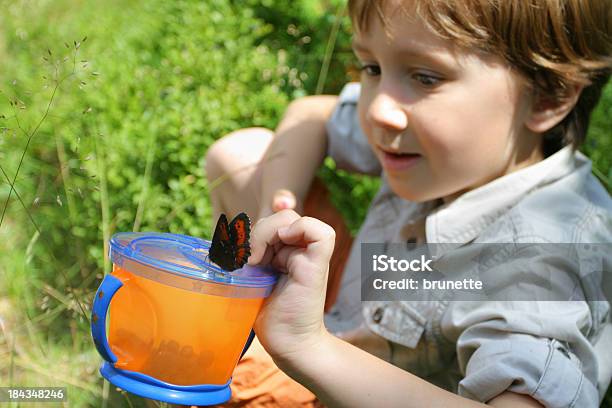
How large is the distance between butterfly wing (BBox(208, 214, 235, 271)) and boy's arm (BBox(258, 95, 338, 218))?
2.50 ft

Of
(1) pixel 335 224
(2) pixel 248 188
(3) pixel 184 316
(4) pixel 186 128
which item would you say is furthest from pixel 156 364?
(4) pixel 186 128

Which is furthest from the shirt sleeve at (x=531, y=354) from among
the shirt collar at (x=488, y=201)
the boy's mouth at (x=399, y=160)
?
the boy's mouth at (x=399, y=160)

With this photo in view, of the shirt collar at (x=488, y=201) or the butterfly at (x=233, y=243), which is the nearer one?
the butterfly at (x=233, y=243)

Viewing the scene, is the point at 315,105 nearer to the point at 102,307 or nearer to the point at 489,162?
the point at 489,162

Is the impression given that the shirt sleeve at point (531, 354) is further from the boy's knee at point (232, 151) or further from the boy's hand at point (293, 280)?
the boy's knee at point (232, 151)

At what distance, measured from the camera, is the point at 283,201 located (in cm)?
203

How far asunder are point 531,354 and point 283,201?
787 millimetres

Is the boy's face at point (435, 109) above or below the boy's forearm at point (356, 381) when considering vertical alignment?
above

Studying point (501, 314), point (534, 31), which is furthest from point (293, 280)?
point (534, 31)

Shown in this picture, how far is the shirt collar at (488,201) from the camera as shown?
1.83m

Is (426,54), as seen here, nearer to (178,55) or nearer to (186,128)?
(186,128)

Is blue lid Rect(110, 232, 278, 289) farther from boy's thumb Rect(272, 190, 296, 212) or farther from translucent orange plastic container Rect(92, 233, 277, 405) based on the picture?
boy's thumb Rect(272, 190, 296, 212)

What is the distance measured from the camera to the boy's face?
174 cm

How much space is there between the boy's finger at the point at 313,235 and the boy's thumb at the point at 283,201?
0.67 meters
